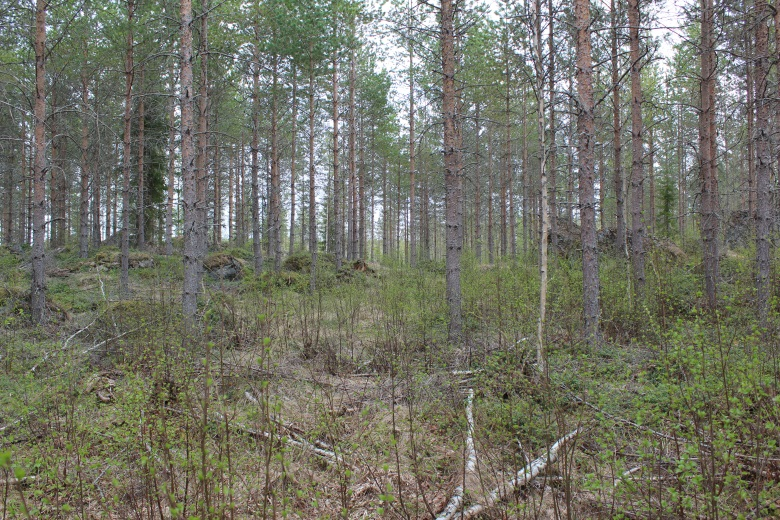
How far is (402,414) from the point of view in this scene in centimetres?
450

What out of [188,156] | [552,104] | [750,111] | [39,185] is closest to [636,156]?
[750,111]

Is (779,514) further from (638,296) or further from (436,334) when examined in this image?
(638,296)

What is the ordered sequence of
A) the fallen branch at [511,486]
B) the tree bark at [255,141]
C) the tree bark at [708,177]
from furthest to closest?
the tree bark at [255,141] → the tree bark at [708,177] → the fallen branch at [511,486]

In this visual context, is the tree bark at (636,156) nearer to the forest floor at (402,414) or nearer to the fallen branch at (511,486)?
the forest floor at (402,414)

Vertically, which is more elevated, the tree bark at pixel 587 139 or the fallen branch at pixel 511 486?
the tree bark at pixel 587 139

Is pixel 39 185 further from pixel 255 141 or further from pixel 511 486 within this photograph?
pixel 511 486

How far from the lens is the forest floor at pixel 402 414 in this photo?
250 centimetres

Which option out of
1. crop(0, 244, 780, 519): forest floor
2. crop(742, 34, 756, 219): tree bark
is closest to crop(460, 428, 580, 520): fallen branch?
crop(0, 244, 780, 519): forest floor

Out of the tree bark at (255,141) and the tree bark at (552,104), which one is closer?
the tree bark at (552,104)

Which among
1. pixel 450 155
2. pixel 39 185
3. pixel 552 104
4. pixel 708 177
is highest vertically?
pixel 552 104

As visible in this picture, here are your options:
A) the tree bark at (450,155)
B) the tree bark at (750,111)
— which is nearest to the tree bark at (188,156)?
the tree bark at (450,155)

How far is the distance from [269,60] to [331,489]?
14.6 metres

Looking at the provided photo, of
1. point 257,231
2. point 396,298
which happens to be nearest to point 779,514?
point 396,298

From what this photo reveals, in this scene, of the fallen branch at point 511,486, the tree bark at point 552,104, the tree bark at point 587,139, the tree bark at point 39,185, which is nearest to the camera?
the fallen branch at point 511,486
